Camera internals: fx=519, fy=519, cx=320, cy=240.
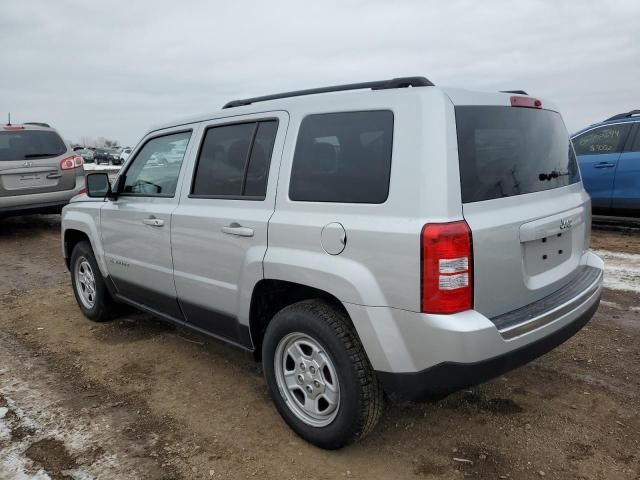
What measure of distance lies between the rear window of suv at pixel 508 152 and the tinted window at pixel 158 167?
205 centimetres

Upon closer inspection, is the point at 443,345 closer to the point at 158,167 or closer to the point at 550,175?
the point at 550,175

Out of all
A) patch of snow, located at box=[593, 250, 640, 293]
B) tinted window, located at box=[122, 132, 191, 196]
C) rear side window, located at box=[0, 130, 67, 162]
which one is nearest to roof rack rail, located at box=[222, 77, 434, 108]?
tinted window, located at box=[122, 132, 191, 196]

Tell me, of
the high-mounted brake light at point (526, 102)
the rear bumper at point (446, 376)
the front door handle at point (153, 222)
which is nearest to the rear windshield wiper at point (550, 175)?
the high-mounted brake light at point (526, 102)

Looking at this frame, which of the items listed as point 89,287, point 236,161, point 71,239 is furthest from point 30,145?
point 236,161

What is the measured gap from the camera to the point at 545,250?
2662 mm

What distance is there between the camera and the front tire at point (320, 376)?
253 centimetres

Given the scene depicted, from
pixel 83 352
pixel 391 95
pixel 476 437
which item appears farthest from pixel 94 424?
pixel 391 95

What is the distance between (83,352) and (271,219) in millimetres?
2374

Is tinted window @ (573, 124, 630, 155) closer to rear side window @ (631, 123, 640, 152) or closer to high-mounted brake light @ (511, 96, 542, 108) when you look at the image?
rear side window @ (631, 123, 640, 152)

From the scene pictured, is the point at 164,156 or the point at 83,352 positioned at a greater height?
the point at 164,156

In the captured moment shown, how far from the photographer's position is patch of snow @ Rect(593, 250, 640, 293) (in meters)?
5.34

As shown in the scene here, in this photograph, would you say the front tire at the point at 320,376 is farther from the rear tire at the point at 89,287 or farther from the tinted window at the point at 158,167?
the rear tire at the point at 89,287

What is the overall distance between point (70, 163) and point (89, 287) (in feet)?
16.9

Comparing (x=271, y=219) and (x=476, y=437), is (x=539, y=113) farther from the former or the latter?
(x=476, y=437)
